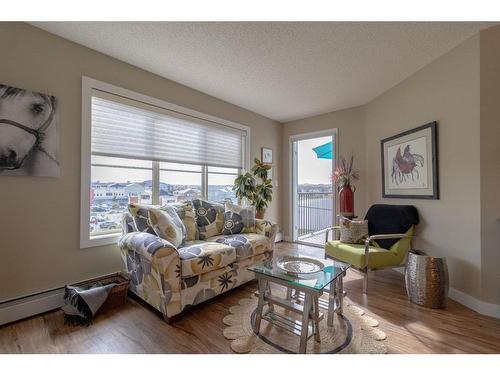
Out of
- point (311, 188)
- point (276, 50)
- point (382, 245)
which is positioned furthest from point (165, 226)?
point (311, 188)

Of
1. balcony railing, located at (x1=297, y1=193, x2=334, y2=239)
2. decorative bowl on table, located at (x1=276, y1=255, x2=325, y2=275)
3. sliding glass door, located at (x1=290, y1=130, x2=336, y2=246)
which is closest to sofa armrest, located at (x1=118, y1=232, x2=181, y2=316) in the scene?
decorative bowl on table, located at (x1=276, y1=255, x2=325, y2=275)

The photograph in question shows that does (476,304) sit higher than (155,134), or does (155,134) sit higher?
(155,134)

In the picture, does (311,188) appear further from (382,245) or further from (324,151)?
(382,245)

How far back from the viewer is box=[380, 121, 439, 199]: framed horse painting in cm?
240

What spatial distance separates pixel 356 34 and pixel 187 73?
5.97 ft

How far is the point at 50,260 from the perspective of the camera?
76.1 inches

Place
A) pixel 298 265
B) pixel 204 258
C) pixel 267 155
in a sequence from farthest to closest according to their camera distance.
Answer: pixel 267 155, pixel 204 258, pixel 298 265

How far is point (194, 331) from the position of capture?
164cm

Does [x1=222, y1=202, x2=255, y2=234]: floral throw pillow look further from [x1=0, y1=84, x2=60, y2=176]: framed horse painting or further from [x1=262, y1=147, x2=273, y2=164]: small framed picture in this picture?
[x1=0, y1=84, x2=60, y2=176]: framed horse painting

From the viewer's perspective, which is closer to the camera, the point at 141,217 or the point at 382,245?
the point at 141,217

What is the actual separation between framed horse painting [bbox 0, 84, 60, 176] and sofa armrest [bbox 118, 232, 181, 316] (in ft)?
3.25

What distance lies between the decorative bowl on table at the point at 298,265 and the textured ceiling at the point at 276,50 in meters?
1.96

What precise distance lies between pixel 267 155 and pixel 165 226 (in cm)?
263
